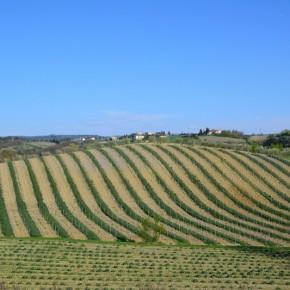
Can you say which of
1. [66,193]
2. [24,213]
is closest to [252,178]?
[66,193]

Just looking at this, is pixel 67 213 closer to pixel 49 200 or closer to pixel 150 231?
pixel 49 200

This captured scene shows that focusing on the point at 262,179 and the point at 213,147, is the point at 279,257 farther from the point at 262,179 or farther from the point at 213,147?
the point at 213,147

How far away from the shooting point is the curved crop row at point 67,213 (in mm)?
43875

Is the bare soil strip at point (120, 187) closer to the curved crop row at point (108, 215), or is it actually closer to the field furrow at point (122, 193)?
the field furrow at point (122, 193)

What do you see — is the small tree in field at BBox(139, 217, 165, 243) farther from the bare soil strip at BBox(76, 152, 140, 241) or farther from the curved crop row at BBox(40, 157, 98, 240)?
the curved crop row at BBox(40, 157, 98, 240)

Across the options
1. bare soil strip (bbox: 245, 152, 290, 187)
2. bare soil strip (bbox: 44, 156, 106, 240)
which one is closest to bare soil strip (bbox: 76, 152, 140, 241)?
bare soil strip (bbox: 44, 156, 106, 240)

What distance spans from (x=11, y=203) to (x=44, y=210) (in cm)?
386

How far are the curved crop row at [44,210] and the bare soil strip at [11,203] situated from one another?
2.03 m

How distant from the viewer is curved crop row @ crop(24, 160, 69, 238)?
4441 centimetres

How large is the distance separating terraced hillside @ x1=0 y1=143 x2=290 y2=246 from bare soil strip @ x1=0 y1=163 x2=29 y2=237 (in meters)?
0.08

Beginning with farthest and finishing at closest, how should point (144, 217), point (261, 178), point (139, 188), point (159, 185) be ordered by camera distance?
point (261, 178), point (159, 185), point (139, 188), point (144, 217)

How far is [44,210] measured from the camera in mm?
50625

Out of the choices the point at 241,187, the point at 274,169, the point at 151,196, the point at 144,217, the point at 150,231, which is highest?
the point at 274,169

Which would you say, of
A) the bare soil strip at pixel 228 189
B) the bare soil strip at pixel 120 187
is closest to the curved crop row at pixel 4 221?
the bare soil strip at pixel 120 187
